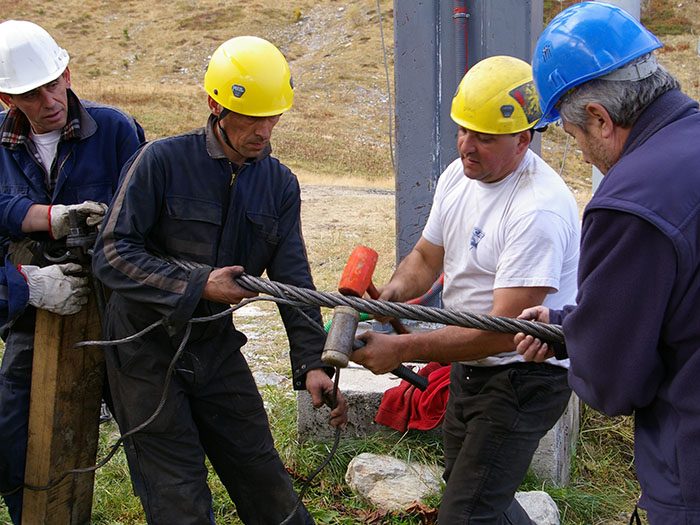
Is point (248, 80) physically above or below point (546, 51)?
below

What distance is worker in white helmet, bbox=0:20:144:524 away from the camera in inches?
153

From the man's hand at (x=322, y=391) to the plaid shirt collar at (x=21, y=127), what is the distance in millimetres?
1550

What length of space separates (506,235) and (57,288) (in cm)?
186

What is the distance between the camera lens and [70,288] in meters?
3.63

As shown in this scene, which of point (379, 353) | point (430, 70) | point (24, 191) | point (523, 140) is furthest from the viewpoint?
point (430, 70)

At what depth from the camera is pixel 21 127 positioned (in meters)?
3.96

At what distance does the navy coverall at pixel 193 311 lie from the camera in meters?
3.29

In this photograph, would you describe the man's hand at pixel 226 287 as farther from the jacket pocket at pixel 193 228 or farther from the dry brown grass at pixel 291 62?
the dry brown grass at pixel 291 62

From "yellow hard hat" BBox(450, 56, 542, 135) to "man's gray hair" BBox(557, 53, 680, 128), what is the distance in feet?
2.80

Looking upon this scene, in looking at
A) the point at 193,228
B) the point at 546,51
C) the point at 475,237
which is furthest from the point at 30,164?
the point at 546,51

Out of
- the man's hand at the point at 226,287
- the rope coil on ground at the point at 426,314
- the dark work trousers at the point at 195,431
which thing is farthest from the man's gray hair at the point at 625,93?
the dark work trousers at the point at 195,431

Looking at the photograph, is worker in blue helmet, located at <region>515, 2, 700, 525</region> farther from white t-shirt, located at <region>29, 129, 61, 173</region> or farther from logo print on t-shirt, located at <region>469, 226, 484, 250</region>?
white t-shirt, located at <region>29, 129, 61, 173</region>

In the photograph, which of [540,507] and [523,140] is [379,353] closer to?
[523,140]

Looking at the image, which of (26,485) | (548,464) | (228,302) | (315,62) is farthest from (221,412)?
(315,62)
